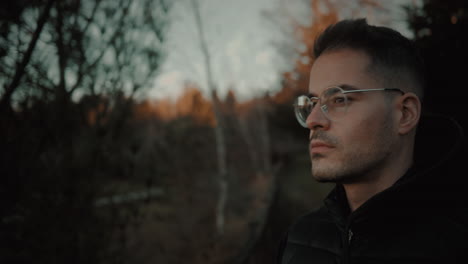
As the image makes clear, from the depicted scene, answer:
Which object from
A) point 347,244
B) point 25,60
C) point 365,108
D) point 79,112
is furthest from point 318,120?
point 79,112

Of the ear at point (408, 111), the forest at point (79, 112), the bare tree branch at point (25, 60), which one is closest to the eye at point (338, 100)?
the ear at point (408, 111)

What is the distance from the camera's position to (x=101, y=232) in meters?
3.03

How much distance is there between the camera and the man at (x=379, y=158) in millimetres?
1333

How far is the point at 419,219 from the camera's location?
136 centimetres

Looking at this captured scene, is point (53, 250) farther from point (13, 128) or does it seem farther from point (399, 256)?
point (399, 256)

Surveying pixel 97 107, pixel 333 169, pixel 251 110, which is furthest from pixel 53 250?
pixel 251 110

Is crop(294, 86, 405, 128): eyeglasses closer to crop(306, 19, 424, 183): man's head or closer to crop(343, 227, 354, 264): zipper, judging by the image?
crop(306, 19, 424, 183): man's head

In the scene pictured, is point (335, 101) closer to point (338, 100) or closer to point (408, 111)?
point (338, 100)

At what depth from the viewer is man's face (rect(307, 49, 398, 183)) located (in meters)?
1.47

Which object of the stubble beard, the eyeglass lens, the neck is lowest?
the neck

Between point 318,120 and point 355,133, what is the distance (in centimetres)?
20

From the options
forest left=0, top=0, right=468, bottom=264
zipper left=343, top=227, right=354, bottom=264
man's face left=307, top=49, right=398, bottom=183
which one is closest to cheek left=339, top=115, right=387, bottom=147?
man's face left=307, top=49, right=398, bottom=183

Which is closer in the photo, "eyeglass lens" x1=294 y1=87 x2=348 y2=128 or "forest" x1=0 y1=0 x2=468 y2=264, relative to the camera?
"eyeglass lens" x1=294 y1=87 x2=348 y2=128

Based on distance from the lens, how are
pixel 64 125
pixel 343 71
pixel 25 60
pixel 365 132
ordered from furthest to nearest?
pixel 64 125 → pixel 25 60 → pixel 343 71 → pixel 365 132
